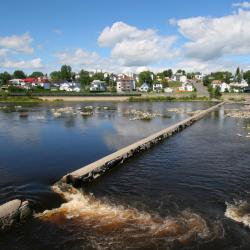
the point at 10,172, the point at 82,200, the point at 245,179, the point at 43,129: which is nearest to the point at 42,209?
the point at 82,200

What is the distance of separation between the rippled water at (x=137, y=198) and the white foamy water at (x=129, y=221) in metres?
0.04

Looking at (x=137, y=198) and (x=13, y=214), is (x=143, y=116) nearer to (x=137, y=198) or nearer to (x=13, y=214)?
(x=137, y=198)

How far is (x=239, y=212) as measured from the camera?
14.1 m

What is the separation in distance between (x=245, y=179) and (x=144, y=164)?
6.75 meters

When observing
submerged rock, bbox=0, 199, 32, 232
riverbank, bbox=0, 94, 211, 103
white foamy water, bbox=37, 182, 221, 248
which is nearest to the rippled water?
white foamy water, bbox=37, 182, 221, 248

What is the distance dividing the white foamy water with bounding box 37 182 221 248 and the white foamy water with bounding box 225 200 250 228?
145 centimetres

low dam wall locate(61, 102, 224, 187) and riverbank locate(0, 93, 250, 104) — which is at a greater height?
riverbank locate(0, 93, 250, 104)

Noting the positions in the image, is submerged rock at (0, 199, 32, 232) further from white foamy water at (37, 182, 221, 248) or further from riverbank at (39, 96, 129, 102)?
riverbank at (39, 96, 129, 102)

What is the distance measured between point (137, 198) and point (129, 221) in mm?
2739

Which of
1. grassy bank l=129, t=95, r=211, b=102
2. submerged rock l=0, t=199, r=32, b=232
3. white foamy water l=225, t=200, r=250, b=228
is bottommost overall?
white foamy water l=225, t=200, r=250, b=228

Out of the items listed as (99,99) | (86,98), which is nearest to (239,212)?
(99,99)

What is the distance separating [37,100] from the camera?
121 metres

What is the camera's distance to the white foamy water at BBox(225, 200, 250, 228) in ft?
43.9

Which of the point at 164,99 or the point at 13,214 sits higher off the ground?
the point at 164,99
